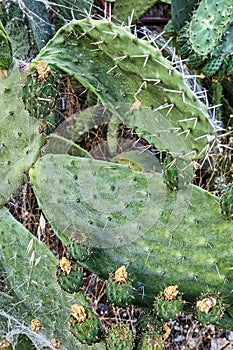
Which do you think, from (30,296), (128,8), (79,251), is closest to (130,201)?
(79,251)

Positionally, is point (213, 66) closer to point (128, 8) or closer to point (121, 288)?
point (128, 8)

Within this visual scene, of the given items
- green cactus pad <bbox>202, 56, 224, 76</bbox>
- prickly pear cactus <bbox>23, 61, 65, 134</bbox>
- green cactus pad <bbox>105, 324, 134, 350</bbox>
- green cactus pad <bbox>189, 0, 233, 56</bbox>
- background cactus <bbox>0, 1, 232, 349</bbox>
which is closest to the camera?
green cactus pad <bbox>105, 324, 134, 350</bbox>

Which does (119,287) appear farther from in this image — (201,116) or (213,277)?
(201,116)

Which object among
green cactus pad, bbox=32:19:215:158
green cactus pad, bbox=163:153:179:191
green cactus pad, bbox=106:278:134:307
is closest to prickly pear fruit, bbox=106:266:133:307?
green cactus pad, bbox=106:278:134:307

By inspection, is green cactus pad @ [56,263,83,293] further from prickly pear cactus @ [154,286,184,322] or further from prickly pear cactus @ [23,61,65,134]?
prickly pear cactus @ [23,61,65,134]

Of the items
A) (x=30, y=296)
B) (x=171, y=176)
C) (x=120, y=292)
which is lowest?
(x=30, y=296)

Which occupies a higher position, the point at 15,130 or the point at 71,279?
the point at 15,130

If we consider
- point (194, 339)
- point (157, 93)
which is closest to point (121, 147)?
point (157, 93)
